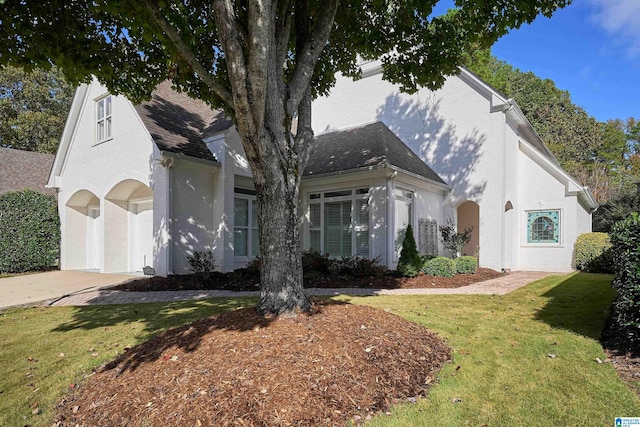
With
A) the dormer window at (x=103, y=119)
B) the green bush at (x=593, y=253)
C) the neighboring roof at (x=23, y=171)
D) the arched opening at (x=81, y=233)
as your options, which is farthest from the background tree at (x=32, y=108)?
the green bush at (x=593, y=253)

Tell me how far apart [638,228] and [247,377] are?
16.5ft

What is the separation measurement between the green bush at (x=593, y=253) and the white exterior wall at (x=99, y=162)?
632 inches

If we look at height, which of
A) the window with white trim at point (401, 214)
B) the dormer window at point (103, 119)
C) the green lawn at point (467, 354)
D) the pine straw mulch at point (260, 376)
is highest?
the dormer window at point (103, 119)

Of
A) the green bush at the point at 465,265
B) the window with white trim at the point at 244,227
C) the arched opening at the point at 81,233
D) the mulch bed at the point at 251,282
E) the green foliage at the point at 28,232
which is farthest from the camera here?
the arched opening at the point at 81,233

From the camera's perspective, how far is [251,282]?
1052 cm

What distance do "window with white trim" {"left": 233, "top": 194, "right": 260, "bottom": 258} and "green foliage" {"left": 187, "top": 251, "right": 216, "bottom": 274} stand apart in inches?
41.0

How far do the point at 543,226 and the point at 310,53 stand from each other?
1399 cm

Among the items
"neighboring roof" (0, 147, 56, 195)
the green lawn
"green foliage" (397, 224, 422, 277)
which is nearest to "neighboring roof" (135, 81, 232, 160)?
the green lawn

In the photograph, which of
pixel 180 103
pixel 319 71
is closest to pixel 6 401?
pixel 319 71

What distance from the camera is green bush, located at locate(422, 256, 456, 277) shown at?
11.7 metres

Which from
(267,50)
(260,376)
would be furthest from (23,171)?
(260,376)

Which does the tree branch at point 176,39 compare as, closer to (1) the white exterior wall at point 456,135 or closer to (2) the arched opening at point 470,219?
(1) the white exterior wall at point 456,135

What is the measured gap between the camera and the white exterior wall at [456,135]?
13.7 metres

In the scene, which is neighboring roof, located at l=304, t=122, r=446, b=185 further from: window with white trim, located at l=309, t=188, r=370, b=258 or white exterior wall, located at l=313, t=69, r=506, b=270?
window with white trim, located at l=309, t=188, r=370, b=258
